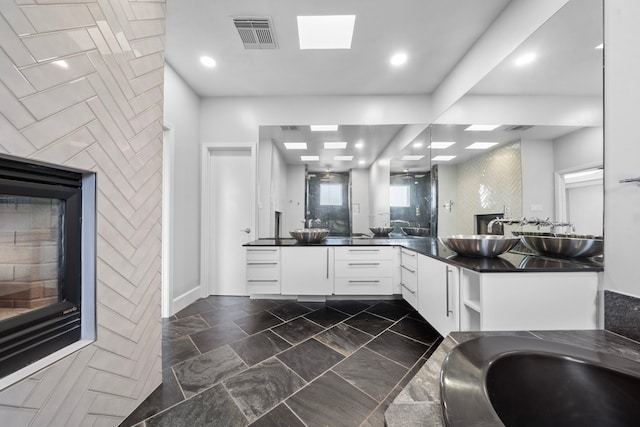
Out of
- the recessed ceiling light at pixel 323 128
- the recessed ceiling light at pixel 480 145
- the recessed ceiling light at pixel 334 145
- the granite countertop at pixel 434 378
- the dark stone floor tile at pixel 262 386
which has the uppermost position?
the recessed ceiling light at pixel 323 128

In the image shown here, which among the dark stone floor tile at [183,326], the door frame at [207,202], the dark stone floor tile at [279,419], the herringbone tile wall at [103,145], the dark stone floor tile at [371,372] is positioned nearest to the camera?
the herringbone tile wall at [103,145]

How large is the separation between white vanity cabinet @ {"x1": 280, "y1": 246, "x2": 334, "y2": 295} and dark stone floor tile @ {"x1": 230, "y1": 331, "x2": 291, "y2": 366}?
75cm

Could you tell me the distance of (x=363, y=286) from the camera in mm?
2902

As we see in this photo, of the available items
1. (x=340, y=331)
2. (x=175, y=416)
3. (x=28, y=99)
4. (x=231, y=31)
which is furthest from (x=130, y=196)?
(x=340, y=331)

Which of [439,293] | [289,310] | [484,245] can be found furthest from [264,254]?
[484,245]

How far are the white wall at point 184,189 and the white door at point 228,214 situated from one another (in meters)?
0.19

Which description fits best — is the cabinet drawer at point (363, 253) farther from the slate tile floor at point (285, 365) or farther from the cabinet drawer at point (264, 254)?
the cabinet drawer at point (264, 254)

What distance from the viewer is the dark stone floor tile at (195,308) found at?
8.95ft

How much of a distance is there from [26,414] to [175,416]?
2.07 feet

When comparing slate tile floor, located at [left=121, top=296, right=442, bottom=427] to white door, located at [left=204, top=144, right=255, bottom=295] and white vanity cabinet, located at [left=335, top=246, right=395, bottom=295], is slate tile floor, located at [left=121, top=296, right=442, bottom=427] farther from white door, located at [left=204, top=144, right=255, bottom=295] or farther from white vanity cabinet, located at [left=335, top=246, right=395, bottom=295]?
white door, located at [left=204, top=144, right=255, bottom=295]

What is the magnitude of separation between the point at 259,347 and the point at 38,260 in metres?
1.52

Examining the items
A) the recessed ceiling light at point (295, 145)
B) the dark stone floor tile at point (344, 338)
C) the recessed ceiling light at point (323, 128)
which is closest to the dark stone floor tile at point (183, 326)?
the dark stone floor tile at point (344, 338)

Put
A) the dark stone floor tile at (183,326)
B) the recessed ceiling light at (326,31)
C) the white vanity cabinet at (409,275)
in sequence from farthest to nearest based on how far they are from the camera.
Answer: the white vanity cabinet at (409,275), the dark stone floor tile at (183,326), the recessed ceiling light at (326,31)

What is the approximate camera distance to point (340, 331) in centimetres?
230
